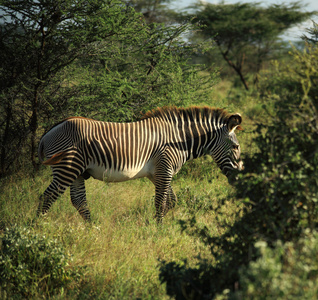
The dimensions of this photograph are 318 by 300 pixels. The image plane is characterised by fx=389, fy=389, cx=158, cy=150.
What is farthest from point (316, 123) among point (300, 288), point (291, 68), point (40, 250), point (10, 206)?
point (10, 206)

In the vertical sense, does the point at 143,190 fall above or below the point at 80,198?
below

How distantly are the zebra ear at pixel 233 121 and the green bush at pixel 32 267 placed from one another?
2.82 m

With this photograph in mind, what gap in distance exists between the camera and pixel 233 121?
5.22 m

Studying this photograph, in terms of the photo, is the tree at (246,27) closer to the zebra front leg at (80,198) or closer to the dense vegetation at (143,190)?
the dense vegetation at (143,190)

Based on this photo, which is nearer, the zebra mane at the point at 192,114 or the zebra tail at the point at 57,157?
the zebra tail at the point at 57,157

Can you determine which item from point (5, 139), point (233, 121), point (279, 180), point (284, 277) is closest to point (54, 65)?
point (5, 139)

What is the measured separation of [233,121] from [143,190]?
2273mm

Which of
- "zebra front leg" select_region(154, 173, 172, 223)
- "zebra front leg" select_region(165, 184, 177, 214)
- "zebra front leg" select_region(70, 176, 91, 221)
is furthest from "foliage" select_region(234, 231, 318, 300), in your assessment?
"zebra front leg" select_region(165, 184, 177, 214)

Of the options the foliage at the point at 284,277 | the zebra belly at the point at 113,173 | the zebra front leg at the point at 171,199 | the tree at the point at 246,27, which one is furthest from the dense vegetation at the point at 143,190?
the tree at the point at 246,27

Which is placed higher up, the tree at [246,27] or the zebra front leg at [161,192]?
the zebra front leg at [161,192]

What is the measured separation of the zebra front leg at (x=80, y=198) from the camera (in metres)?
5.22

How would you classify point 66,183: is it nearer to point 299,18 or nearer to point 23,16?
point 23,16

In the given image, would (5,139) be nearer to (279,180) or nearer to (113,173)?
(113,173)

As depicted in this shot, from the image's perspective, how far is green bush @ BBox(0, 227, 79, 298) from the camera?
10.8 ft
